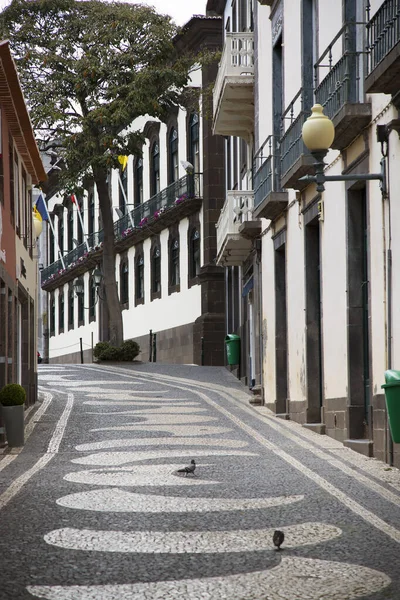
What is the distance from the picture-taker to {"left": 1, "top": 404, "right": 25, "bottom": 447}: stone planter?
15.7 m

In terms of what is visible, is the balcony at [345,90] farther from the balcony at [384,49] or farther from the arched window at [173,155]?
the arched window at [173,155]

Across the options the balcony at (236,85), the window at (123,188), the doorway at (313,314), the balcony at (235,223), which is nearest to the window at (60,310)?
the window at (123,188)

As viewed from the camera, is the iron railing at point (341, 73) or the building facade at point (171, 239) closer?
the iron railing at point (341, 73)

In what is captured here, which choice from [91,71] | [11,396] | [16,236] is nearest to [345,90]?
[11,396]

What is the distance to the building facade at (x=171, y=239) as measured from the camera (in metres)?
37.0

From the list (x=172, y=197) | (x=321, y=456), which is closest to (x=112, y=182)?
(x=172, y=197)

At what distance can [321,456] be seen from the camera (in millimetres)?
13398

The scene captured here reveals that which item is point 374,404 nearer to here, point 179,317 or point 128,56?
point 128,56

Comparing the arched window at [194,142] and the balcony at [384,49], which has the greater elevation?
the arched window at [194,142]

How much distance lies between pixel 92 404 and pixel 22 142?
15.4ft

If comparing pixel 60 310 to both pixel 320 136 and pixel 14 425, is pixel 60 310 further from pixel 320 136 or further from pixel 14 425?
pixel 320 136

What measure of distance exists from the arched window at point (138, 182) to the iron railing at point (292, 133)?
26437 millimetres

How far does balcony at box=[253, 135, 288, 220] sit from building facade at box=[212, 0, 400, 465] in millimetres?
25

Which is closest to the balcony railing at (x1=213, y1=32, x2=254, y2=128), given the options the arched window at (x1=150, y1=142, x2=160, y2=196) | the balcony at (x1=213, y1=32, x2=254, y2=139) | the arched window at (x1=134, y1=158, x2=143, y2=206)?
the balcony at (x1=213, y1=32, x2=254, y2=139)
